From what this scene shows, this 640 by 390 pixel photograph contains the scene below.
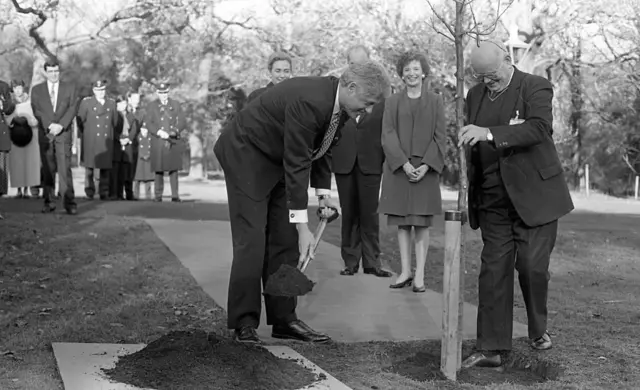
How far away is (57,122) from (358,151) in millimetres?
6636

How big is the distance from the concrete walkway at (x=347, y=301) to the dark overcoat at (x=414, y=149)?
83cm

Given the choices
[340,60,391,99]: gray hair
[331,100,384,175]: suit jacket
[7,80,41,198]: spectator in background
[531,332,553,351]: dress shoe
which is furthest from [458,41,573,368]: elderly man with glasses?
[7,80,41,198]: spectator in background

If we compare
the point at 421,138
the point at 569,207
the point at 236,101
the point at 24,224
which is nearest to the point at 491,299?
the point at 569,207

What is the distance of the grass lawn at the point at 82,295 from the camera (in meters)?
6.47

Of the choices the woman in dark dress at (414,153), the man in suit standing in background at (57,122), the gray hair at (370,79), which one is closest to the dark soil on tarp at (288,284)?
the gray hair at (370,79)

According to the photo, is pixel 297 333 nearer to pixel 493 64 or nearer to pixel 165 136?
pixel 493 64

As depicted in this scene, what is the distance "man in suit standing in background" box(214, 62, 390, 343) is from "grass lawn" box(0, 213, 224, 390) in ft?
2.39

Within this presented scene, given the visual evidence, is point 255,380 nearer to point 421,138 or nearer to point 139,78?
point 421,138

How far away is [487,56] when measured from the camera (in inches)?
240

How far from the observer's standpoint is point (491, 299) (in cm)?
638

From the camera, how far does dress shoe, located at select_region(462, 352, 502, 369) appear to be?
20.6 ft

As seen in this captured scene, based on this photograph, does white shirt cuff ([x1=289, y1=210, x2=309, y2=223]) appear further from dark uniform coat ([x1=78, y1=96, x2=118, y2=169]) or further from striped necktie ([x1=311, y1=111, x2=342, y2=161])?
dark uniform coat ([x1=78, y1=96, x2=118, y2=169])

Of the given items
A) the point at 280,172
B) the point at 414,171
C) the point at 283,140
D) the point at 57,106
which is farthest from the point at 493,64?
the point at 57,106

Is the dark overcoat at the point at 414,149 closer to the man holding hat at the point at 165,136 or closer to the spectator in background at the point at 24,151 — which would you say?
the man holding hat at the point at 165,136
